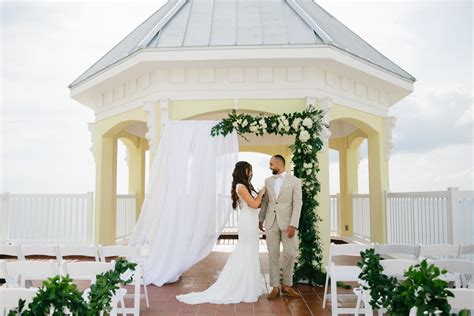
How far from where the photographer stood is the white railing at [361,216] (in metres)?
11.0

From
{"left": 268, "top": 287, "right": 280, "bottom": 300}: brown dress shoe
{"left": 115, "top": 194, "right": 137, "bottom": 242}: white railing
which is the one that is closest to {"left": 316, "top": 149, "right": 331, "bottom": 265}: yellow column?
{"left": 268, "top": 287, "right": 280, "bottom": 300}: brown dress shoe

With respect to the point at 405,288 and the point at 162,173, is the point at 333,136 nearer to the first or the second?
the point at 162,173

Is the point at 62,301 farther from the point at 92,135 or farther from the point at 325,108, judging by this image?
the point at 92,135

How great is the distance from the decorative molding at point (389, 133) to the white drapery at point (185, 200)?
13.3 ft

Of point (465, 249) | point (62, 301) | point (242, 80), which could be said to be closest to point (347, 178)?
point (242, 80)

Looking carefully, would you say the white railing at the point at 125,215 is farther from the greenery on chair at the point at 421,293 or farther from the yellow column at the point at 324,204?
the greenery on chair at the point at 421,293

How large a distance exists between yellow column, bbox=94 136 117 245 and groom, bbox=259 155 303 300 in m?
5.09

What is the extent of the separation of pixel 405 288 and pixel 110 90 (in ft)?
26.1

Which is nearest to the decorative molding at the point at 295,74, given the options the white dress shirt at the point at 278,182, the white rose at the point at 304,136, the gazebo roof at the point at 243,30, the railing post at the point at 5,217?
the gazebo roof at the point at 243,30

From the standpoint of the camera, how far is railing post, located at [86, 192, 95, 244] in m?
10.1

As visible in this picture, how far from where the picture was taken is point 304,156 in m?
7.20

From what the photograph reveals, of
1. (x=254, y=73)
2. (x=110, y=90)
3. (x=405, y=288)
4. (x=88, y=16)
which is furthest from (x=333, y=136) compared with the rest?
(x=405, y=288)

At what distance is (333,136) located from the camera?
12.8 metres

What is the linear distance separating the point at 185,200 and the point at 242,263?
168cm
